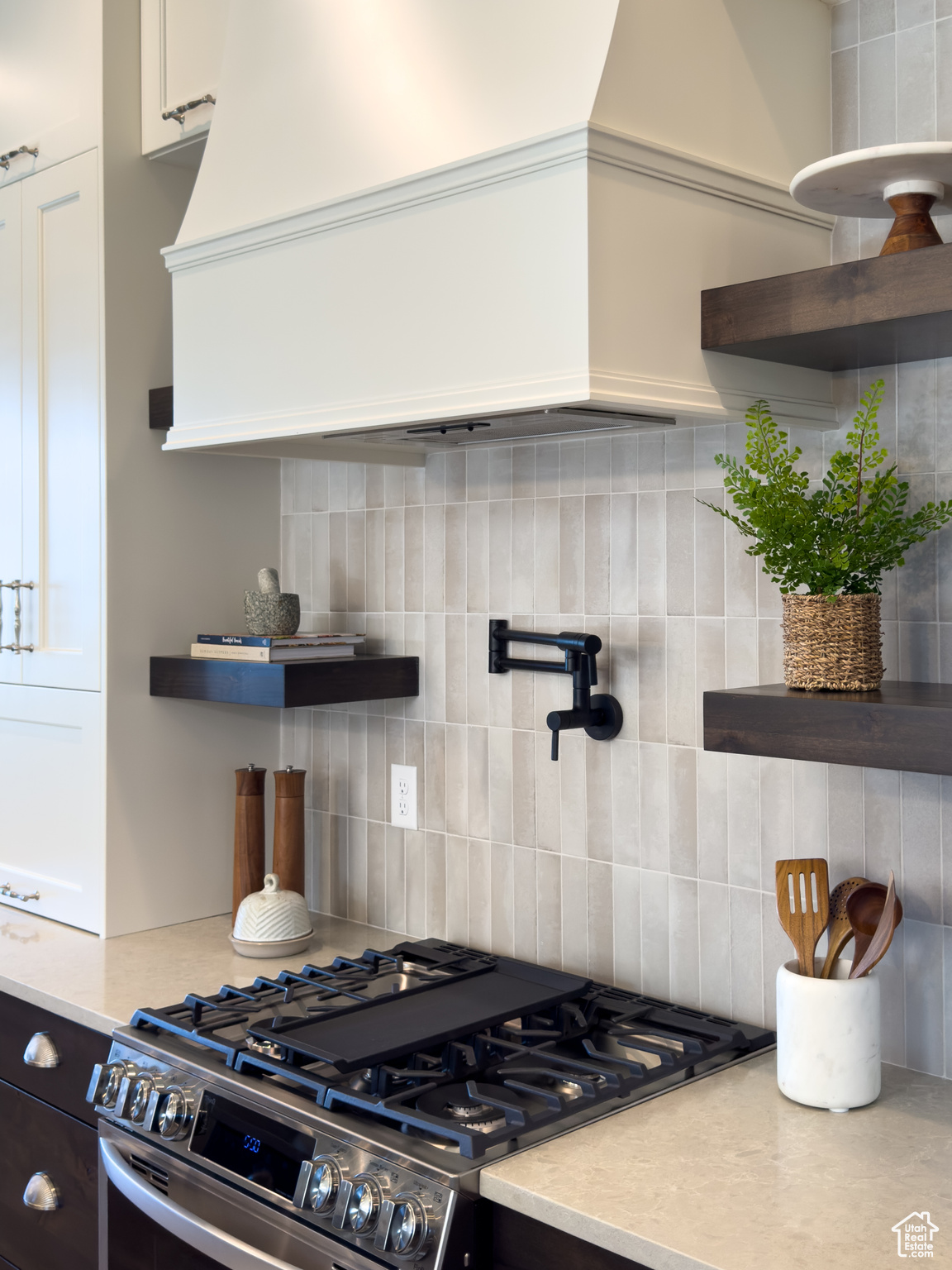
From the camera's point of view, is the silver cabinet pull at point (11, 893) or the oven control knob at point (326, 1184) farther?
the silver cabinet pull at point (11, 893)

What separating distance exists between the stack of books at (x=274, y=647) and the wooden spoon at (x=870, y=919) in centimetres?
103

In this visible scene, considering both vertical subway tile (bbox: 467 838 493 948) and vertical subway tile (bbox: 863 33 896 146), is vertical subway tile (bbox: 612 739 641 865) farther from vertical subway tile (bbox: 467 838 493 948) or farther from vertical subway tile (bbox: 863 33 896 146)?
vertical subway tile (bbox: 863 33 896 146)

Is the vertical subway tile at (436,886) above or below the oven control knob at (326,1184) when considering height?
above

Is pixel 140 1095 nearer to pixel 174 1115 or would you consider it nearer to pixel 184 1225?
pixel 174 1115

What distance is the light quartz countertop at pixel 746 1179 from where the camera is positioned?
1109 mm

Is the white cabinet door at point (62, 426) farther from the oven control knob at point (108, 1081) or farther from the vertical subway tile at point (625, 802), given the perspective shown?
the vertical subway tile at point (625, 802)

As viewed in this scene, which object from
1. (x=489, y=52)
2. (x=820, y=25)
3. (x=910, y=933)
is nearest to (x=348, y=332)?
(x=489, y=52)

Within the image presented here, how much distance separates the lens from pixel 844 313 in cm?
130

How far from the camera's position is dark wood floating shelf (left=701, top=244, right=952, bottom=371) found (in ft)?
4.05

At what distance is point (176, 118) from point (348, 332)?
82 centimetres

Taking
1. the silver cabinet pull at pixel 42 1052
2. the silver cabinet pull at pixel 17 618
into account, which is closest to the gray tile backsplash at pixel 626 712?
the silver cabinet pull at pixel 17 618

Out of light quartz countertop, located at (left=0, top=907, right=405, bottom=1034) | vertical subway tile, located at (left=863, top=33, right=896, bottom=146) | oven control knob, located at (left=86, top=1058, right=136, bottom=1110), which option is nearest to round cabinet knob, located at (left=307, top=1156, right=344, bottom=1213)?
oven control knob, located at (left=86, top=1058, right=136, bottom=1110)

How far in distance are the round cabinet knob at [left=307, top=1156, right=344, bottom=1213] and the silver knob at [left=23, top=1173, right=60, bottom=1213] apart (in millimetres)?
764

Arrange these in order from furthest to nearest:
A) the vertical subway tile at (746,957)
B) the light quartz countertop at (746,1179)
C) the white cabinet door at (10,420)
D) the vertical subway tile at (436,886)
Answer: the white cabinet door at (10,420) → the vertical subway tile at (436,886) → the vertical subway tile at (746,957) → the light quartz countertop at (746,1179)
